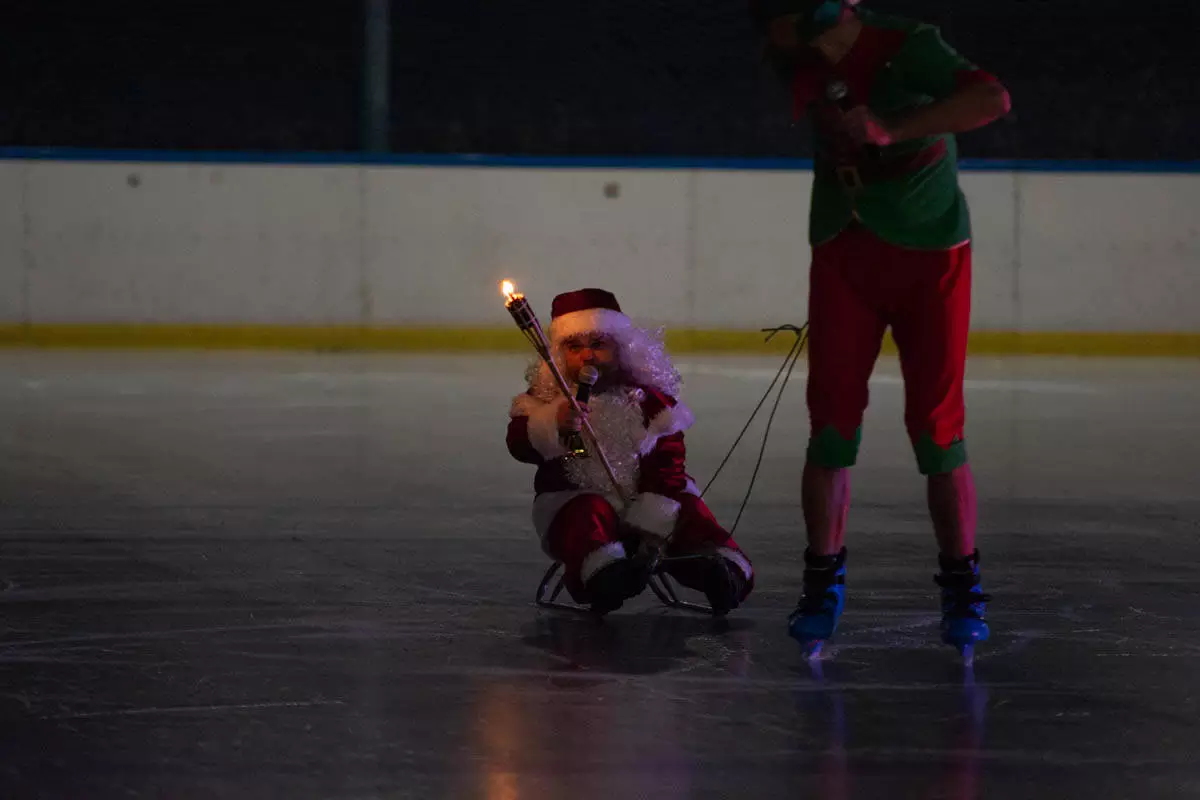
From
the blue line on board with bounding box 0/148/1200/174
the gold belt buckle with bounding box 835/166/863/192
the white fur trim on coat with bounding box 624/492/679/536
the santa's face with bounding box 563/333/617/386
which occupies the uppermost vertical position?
the blue line on board with bounding box 0/148/1200/174

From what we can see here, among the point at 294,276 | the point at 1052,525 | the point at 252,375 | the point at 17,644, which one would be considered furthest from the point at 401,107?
the point at 17,644

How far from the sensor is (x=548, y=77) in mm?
19031

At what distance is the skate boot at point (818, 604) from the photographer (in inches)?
154

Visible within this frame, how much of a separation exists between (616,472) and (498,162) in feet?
35.2

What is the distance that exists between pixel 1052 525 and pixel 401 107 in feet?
46.1

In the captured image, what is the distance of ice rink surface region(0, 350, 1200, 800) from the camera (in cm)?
301

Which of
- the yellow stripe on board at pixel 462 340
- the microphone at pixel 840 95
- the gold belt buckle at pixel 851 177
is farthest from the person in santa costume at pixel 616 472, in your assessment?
the yellow stripe on board at pixel 462 340

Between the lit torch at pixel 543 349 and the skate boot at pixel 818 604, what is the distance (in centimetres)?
50

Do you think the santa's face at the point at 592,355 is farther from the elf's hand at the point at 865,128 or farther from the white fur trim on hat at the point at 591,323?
the elf's hand at the point at 865,128

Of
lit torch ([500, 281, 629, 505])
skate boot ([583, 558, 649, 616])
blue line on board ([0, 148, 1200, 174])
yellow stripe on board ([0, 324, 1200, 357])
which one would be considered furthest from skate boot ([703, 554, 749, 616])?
blue line on board ([0, 148, 1200, 174])

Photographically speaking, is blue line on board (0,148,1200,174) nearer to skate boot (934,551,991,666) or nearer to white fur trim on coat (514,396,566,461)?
white fur trim on coat (514,396,566,461)

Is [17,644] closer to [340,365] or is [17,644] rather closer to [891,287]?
[891,287]

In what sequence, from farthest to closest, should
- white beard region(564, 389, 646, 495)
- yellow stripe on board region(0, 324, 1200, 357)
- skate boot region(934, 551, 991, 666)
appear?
yellow stripe on board region(0, 324, 1200, 357)
white beard region(564, 389, 646, 495)
skate boot region(934, 551, 991, 666)

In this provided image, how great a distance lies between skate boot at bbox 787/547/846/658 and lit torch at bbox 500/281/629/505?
503mm
